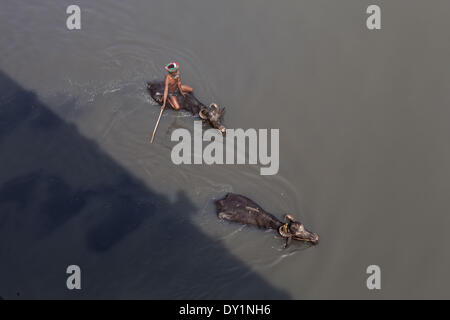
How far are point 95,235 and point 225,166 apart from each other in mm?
2767

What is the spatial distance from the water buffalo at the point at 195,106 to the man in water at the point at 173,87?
93 mm

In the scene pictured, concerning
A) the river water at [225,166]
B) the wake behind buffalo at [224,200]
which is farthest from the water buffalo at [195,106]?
the river water at [225,166]

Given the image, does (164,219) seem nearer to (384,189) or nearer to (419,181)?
(384,189)

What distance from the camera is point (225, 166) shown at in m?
6.58

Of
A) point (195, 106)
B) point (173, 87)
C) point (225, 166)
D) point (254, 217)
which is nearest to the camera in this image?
point (254, 217)

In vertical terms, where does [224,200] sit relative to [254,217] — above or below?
above

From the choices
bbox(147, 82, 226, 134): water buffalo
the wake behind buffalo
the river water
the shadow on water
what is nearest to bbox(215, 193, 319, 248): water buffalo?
the wake behind buffalo

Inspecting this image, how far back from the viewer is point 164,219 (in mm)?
6219

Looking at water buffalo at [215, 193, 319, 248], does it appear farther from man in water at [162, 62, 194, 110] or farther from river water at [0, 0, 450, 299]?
man in water at [162, 62, 194, 110]

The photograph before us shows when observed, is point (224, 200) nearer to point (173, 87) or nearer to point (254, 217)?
point (254, 217)

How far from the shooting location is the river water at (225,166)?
5.86 m

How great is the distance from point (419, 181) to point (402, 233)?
1.08 m

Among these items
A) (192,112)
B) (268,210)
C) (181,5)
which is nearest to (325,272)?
(268,210)

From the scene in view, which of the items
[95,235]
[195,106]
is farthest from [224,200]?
[95,235]
